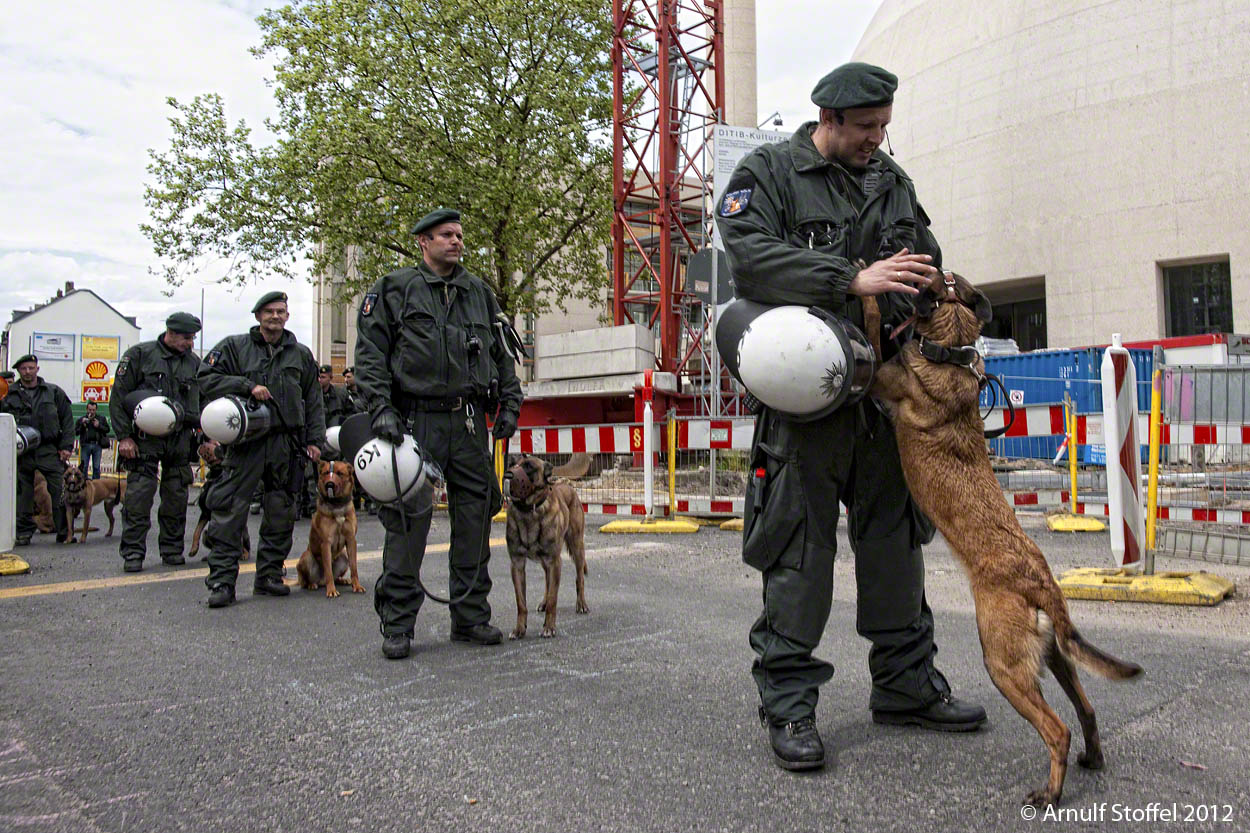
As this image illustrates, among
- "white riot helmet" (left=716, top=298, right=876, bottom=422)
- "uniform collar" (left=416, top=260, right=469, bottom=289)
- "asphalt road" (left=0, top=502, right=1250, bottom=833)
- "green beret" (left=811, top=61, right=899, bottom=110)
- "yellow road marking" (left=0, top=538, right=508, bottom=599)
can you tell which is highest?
"green beret" (left=811, top=61, right=899, bottom=110)

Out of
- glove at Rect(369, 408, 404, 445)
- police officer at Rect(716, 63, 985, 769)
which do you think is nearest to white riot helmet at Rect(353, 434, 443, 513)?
glove at Rect(369, 408, 404, 445)

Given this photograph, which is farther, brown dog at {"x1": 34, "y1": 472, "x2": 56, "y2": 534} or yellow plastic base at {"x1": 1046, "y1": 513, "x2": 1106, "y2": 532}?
brown dog at {"x1": 34, "y1": 472, "x2": 56, "y2": 534}

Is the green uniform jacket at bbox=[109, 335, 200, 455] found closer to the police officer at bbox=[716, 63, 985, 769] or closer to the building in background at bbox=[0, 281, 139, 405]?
the police officer at bbox=[716, 63, 985, 769]

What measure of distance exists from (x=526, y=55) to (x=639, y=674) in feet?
64.6

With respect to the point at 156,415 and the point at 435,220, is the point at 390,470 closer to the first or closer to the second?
the point at 435,220

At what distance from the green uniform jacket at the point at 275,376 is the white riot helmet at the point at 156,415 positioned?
1446mm

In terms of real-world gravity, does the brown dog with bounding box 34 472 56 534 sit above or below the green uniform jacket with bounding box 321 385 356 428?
below

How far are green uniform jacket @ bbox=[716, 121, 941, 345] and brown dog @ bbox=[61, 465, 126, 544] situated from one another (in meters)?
8.95

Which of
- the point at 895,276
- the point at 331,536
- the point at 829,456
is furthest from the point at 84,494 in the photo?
the point at 895,276

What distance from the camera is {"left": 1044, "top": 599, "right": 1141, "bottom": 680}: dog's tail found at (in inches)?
89.5

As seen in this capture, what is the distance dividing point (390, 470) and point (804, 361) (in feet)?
7.40

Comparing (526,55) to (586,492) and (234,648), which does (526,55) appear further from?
(234,648)

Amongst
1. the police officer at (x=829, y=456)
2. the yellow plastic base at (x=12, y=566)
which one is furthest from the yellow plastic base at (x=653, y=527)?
the police officer at (x=829, y=456)

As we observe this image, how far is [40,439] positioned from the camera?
9.68 m
